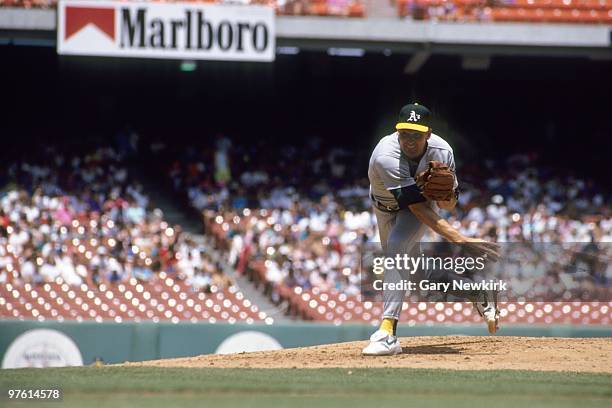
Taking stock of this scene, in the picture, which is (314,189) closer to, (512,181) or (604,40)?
(512,181)

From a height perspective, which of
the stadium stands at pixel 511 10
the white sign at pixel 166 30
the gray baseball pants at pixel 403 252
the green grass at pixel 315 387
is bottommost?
the green grass at pixel 315 387

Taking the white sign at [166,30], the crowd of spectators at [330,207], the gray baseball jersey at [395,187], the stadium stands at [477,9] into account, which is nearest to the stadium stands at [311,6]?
the stadium stands at [477,9]

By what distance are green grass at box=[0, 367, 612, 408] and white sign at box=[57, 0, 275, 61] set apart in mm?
9740

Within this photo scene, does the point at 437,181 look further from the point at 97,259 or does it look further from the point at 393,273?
the point at 97,259

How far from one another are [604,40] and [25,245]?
924 cm

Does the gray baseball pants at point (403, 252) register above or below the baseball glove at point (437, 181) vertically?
below

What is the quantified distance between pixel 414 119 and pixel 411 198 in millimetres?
455

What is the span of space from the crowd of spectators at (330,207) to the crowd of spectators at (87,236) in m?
0.87

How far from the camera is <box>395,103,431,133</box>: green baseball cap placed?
570 centimetres

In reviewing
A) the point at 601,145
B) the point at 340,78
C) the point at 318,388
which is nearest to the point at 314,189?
the point at 340,78

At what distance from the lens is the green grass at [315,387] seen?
4344mm

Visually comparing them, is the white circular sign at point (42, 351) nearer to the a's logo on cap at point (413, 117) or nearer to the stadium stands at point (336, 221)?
the stadium stands at point (336, 221)

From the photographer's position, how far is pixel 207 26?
49.1 feet

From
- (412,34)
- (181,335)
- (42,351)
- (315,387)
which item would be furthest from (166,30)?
(315,387)
